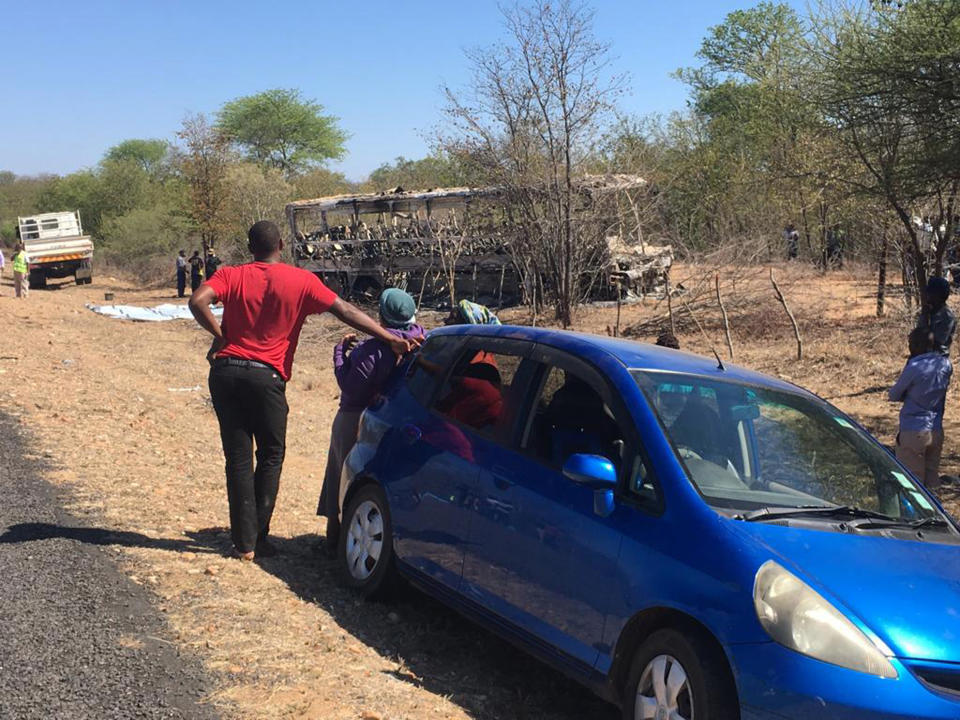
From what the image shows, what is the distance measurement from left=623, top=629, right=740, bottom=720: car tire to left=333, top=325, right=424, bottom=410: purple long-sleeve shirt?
2691mm

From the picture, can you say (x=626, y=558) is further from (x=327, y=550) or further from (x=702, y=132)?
(x=702, y=132)

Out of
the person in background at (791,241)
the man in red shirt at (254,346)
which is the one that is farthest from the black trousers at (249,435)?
the person in background at (791,241)

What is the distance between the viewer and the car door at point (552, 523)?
3.91 meters

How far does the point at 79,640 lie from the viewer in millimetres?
4387

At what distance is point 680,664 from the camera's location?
343cm

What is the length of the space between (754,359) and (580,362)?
12708 mm

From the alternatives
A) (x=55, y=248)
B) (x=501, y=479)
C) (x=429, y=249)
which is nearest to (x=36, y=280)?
(x=55, y=248)

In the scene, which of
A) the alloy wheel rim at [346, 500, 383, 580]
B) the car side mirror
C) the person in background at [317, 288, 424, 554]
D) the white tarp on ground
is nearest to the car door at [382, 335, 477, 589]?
the alloy wheel rim at [346, 500, 383, 580]

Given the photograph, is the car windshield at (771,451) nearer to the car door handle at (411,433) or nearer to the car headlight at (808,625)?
the car headlight at (808,625)

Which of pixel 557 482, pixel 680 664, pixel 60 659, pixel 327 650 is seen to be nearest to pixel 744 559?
pixel 680 664

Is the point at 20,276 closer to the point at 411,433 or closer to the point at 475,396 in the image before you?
the point at 411,433

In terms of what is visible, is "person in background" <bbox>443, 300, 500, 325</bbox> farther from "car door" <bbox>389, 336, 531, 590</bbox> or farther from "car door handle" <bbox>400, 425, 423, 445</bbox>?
"car door handle" <bbox>400, 425, 423, 445</bbox>

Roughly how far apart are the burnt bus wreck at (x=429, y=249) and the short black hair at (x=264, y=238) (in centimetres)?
1446

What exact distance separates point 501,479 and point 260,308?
1.86 metres
